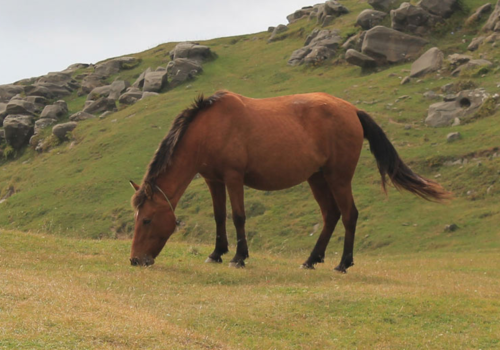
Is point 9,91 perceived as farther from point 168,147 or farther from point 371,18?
point 168,147

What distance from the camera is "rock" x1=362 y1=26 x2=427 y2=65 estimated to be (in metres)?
38.2

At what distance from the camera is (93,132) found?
1583 inches

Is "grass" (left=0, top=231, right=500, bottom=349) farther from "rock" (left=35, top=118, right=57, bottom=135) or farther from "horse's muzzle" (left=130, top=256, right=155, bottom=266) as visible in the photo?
"rock" (left=35, top=118, right=57, bottom=135)

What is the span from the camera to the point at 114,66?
5781 cm

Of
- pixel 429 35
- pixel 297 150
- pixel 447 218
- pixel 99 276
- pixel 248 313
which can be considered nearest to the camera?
pixel 248 313

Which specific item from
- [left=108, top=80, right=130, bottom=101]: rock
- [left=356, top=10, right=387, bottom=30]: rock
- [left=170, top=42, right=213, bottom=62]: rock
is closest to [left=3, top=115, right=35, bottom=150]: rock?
[left=108, top=80, right=130, bottom=101]: rock

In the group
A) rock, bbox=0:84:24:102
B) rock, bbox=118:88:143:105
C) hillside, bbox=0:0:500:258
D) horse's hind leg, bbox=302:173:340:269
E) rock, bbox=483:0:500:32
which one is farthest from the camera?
rock, bbox=0:84:24:102

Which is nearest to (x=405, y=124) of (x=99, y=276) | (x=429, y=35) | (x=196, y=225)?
(x=196, y=225)

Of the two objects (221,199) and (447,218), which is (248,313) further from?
(447,218)

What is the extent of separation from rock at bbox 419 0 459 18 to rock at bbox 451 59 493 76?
28.3ft

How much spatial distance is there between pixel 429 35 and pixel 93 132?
2152cm

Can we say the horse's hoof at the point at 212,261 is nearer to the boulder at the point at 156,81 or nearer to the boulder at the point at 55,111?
the boulder at the point at 156,81

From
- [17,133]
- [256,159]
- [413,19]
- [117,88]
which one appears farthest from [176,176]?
[117,88]

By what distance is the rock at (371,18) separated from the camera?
138ft
